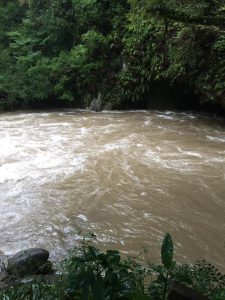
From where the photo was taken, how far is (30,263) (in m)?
4.02

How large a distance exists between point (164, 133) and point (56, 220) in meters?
5.64

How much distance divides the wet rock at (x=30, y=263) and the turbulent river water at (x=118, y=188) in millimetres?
414

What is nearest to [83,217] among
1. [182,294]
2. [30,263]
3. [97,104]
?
[30,263]

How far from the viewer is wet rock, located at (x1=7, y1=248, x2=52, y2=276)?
155 inches

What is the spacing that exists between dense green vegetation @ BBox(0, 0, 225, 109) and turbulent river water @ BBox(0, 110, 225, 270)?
1866 mm

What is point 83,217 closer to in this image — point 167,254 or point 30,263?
point 30,263

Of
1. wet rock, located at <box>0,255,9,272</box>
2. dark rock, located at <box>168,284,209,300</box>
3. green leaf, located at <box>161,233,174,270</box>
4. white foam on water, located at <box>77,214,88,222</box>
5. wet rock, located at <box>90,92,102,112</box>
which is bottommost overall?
wet rock, located at <box>90,92,102,112</box>

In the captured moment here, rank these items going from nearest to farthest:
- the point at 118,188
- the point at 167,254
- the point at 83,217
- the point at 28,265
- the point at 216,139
→ 1. the point at 167,254
2. the point at 28,265
3. the point at 83,217
4. the point at 118,188
5. the point at 216,139

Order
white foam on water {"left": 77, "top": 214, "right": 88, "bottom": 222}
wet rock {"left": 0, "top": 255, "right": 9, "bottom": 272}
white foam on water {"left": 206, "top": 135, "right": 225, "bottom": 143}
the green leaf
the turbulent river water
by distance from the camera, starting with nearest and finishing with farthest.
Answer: the green leaf, wet rock {"left": 0, "top": 255, "right": 9, "bottom": 272}, the turbulent river water, white foam on water {"left": 77, "top": 214, "right": 88, "bottom": 222}, white foam on water {"left": 206, "top": 135, "right": 225, "bottom": 143}

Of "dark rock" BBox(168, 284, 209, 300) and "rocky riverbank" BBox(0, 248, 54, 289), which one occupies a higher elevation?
"dark rock" BBox(168, 284, 209, 300)

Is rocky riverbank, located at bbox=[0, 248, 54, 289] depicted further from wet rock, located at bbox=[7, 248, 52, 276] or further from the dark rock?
the dark rock

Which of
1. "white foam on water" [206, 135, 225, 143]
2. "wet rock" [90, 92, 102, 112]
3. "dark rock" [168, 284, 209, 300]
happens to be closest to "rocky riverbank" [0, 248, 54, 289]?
"dark rock" [168, 284, 209, 300]

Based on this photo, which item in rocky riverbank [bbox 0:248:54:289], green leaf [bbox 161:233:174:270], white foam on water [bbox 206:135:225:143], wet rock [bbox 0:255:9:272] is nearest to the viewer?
green leaf [bbox 161:233:174:270]

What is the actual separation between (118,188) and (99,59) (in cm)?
907
